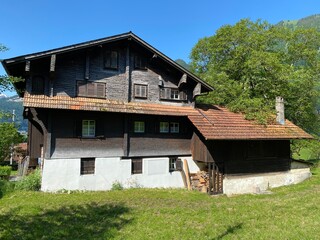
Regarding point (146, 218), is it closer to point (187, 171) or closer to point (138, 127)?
point (138, 127)

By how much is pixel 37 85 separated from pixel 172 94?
380 inches

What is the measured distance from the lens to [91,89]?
1788 centimetres

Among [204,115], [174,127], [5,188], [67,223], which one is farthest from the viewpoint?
[174,127]

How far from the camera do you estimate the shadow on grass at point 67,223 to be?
899 cm

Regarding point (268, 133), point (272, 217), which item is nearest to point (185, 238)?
point (272, 217)

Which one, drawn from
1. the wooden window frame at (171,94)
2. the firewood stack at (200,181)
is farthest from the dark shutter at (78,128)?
the firewood stack at (200,181)

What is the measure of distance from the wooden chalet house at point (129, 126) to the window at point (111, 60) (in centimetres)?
7

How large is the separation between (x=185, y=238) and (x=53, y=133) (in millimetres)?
11213

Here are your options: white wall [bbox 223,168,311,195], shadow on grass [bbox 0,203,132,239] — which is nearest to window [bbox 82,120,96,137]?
shadow on grass [bbox 0,203,132,239]

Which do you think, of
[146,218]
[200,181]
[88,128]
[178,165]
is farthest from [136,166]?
[146,218]

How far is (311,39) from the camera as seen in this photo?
113 ft

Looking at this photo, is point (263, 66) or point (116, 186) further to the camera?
point (263, 66)

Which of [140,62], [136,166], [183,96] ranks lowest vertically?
[136,166]

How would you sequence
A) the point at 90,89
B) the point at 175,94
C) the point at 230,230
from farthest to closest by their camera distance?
the point at 175,94 < the point at 90,89 < the point at 230,230
